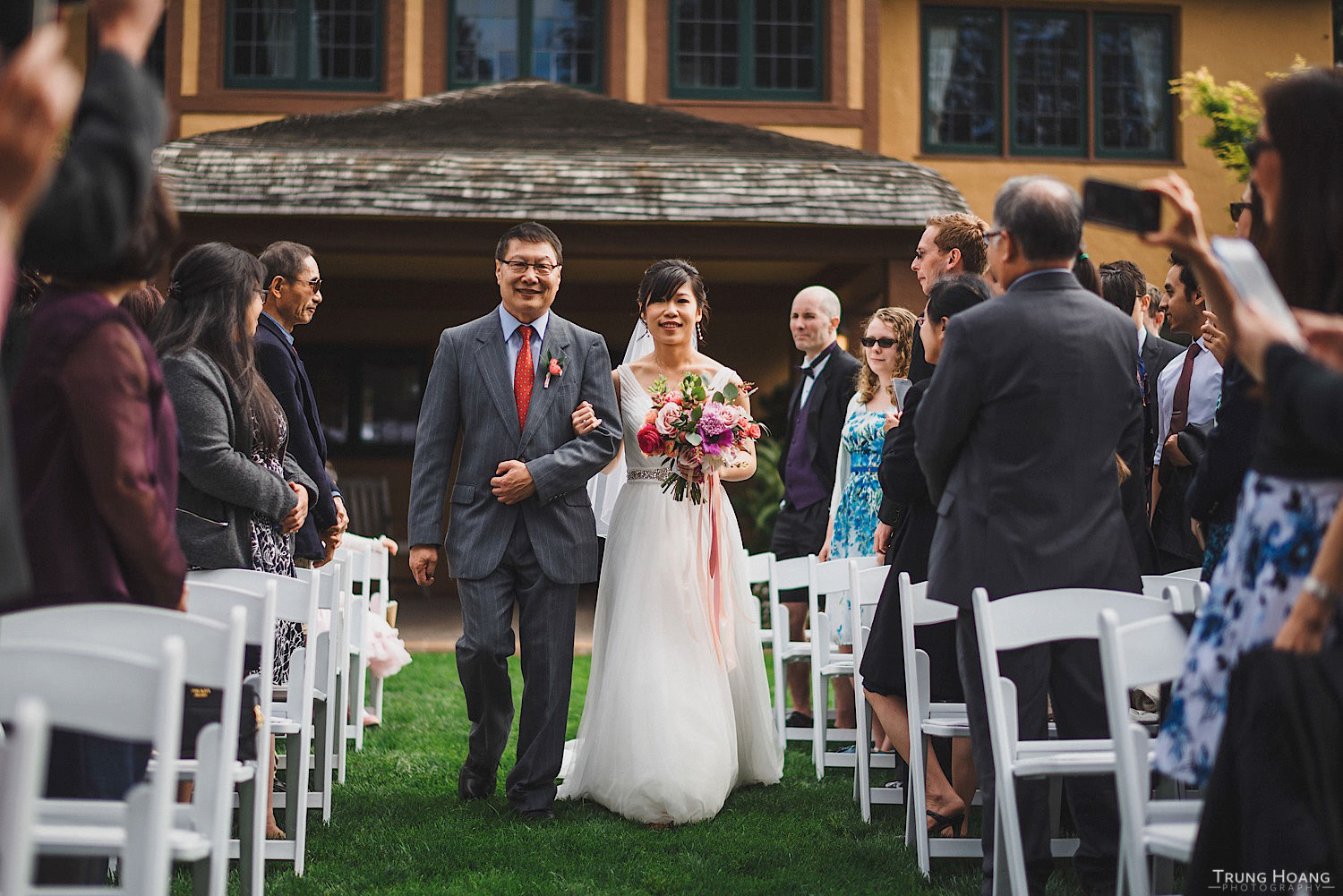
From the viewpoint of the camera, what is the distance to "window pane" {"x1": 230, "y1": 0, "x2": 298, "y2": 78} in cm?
1506

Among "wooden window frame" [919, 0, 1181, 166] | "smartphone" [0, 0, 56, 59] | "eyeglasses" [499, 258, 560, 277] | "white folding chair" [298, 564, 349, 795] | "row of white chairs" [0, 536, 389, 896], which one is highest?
"wooden window frame" [919, 0, 1181, 166]

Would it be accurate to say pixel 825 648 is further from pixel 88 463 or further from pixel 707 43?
pixel 707 43

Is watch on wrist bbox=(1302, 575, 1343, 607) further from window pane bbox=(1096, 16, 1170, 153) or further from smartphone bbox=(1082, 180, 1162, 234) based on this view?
window pane bbox=(1096, 16, 1170, 153)

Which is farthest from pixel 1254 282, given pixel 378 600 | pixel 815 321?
pixel 378 600

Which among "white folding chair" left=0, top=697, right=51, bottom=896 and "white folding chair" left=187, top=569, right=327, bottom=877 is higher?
"white folding chair" left=0, top=697, right=51, bottom=896

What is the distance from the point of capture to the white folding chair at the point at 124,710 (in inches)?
96.7

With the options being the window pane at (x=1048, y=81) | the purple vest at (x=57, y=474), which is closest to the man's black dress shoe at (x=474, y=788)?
the purple vest at (x=57, y=474)

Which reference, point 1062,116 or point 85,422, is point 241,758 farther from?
point 1062,116

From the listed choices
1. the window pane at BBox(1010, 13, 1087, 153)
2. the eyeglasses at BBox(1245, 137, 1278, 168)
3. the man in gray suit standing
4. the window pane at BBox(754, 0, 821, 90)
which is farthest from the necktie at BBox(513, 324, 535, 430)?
the window pane at BBox(1010, 13, 1087, 153)

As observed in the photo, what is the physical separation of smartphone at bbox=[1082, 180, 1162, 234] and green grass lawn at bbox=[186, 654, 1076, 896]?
2.48 metres

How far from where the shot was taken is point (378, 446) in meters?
16.3

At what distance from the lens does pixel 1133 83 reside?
52.7 feet

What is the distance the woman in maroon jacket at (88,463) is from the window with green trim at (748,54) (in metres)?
12.9

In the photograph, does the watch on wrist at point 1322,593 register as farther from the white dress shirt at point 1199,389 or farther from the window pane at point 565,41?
the window pane at point 565,41
